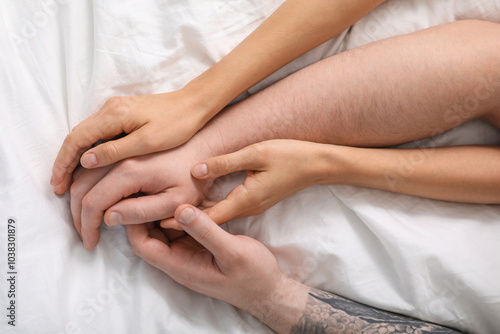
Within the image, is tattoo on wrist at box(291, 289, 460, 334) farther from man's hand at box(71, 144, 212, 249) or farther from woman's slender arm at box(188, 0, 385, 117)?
woman's slender arm at box(188, 0, 385, 117)

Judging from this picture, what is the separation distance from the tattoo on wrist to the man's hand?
1.15 ft

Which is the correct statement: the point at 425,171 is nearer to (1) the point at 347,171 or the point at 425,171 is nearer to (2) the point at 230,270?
(1) the point at 347,171

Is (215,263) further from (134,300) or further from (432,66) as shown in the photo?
(432,66)

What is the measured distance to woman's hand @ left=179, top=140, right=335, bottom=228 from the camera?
765mm

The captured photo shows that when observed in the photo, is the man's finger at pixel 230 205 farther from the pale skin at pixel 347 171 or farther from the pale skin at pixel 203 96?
the pale skin at pixel 203 96

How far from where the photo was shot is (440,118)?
31.7 inches

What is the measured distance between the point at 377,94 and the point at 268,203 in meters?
0.34

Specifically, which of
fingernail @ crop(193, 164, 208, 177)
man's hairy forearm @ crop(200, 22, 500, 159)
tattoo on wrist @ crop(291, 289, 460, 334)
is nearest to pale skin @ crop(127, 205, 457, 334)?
Result: tattoo on wrist @ crop(291, 289, 460, 334)

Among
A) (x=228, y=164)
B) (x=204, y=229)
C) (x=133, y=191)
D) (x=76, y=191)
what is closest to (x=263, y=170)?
(x=228, y=164)

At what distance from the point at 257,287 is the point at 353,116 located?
428 millimetres

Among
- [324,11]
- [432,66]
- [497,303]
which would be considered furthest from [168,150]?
[497,303]

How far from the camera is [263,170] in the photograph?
78cm

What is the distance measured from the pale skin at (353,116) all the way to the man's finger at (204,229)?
6cm

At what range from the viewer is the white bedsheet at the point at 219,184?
77cm
